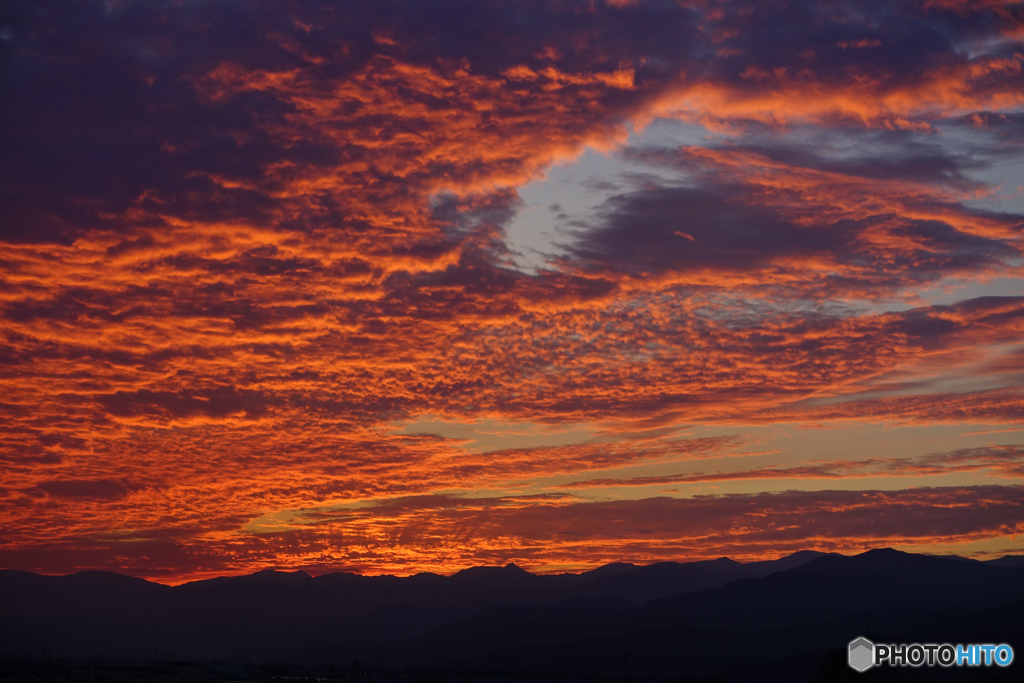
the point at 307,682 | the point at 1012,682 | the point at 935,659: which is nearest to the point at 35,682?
the point at 307,682

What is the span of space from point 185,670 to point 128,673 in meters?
11.4

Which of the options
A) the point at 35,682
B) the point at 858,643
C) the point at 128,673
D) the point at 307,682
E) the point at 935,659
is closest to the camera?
the point at 858,643

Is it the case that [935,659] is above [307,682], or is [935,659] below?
above

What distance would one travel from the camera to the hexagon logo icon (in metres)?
33.7

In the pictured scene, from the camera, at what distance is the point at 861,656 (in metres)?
34.1

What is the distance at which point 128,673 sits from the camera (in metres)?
179

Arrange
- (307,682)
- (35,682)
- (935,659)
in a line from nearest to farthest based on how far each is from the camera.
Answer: (935,659) → (35,682) → (307,682)

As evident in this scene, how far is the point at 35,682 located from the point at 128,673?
28.4 m

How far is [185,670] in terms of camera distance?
7313 inches

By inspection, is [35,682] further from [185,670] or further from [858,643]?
[858,643]

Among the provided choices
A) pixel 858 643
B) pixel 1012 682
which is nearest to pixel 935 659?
pixel 858 643

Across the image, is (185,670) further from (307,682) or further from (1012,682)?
(1012,682)

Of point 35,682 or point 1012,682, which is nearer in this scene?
point 35,682

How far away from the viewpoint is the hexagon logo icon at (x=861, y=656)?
33688mm
